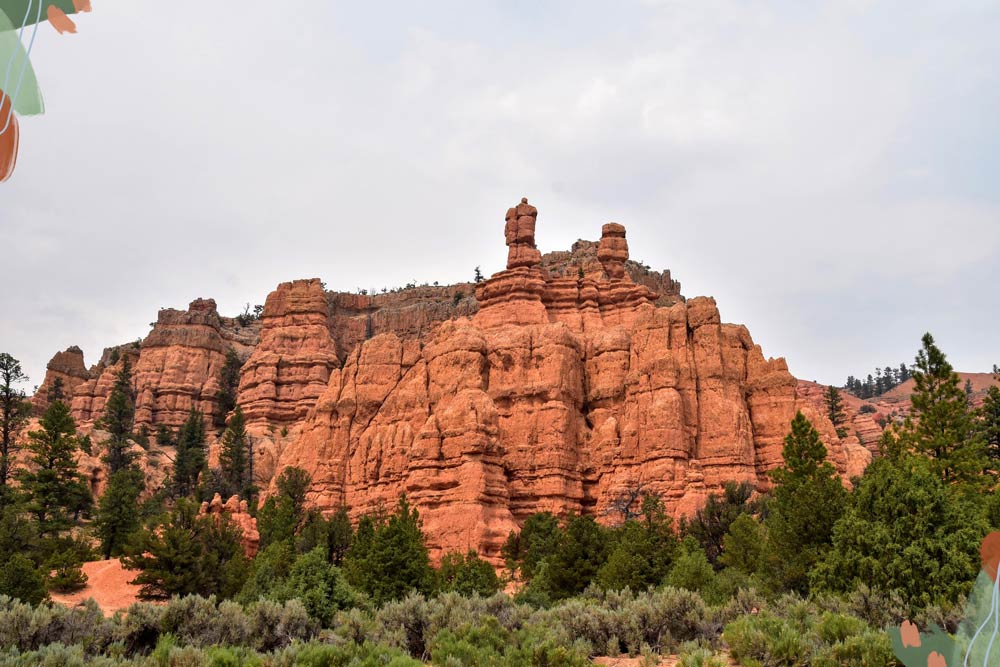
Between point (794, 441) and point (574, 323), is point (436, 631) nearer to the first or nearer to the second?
point (794, 441)

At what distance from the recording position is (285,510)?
52562 millimetres

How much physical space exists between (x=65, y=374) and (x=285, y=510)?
2698 inches

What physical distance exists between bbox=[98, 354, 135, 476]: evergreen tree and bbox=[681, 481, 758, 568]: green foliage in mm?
43492

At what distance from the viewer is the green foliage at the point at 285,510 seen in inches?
2019

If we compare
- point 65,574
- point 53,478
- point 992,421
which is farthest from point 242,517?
point 992,421

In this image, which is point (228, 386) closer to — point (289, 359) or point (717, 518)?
point (289, 359)

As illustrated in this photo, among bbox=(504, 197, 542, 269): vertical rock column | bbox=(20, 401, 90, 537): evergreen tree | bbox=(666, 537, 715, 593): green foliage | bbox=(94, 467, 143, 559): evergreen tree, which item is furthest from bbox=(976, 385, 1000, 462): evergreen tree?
bbox=(20, 401, 90, 537): evergreen tree

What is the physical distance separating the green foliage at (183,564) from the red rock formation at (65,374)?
70.6 meters

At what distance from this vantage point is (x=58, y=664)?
15680 millimetres

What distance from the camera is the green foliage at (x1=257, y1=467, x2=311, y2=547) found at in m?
51.3

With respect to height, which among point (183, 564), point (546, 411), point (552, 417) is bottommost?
point (183, 564)

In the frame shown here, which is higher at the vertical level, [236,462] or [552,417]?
[552,417]

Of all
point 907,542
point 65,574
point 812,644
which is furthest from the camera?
point 65,574

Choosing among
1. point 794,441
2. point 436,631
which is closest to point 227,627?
point 436,631
